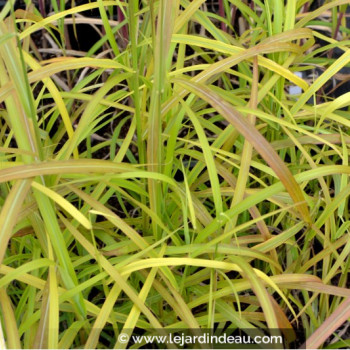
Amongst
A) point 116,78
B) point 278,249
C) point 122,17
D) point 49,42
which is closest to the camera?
point 116,78

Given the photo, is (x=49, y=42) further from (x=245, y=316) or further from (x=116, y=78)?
(x=245, y=316)

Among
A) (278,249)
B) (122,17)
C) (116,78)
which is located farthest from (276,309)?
(122,17)

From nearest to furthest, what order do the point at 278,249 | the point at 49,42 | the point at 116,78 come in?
the point at 116,78, the point at 278,249, the point at 49,42

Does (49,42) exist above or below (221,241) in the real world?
above

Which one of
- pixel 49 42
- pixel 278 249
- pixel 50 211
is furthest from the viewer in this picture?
pixel 49 42

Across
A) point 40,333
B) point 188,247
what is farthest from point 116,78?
point 40,333

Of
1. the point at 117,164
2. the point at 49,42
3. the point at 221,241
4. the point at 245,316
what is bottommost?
the point at 245,316

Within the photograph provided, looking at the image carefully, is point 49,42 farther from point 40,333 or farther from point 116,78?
point 40,333

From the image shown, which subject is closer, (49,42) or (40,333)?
(40,333)

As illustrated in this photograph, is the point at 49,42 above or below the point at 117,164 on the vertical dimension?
above
